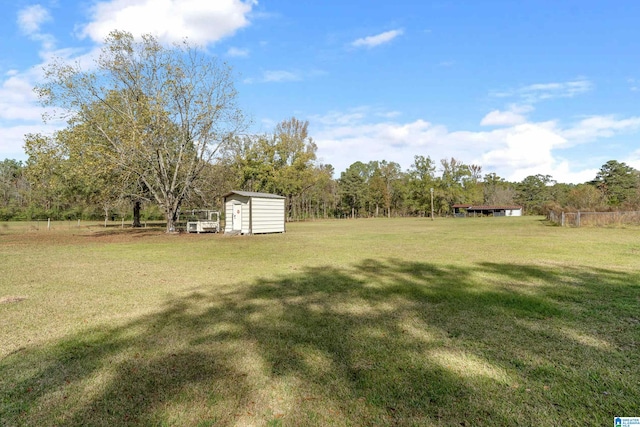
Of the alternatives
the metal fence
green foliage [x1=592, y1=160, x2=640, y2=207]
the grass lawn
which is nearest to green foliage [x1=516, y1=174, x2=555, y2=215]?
green foliage [x1=592, y1=160, x2=640, y2=207]

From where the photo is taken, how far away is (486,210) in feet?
271

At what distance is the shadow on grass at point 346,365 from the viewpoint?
2.51 meters

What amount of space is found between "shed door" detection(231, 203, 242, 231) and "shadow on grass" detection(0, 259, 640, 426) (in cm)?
1676

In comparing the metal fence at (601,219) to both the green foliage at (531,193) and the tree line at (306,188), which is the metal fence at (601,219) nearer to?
the tree line at (306,188)

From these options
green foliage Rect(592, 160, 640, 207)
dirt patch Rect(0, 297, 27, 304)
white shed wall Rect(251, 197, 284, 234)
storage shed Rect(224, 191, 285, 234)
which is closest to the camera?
dirt patch Rect(0, 297, 27, 304)

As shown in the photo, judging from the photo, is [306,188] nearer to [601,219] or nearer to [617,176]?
[601,219]

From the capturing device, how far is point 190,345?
12.4ft

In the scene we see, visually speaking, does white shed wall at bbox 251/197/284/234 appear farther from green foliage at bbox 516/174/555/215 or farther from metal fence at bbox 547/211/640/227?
green foliage at bbox 516/174/555/215

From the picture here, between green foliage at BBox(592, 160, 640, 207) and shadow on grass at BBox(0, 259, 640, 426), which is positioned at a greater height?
green foliage at BBox(592, 160, 640, 207)

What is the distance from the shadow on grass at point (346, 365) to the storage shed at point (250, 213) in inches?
648

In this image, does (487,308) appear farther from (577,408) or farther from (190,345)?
(190,345)

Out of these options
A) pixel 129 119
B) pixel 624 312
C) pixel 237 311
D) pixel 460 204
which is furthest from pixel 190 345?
pixel 460 204

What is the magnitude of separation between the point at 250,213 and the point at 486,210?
75.4 m

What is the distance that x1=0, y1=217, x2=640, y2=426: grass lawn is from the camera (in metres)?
2.54
